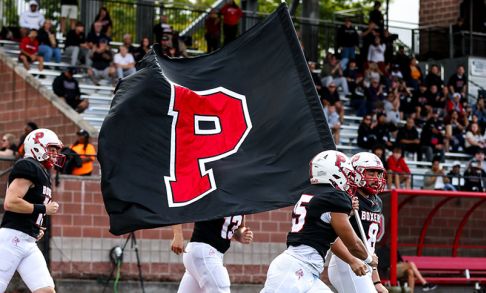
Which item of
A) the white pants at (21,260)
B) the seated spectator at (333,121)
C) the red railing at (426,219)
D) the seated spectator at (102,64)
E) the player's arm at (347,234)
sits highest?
the seated spectator at (102,64)

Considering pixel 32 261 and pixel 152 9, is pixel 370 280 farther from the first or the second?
pixel 152 9

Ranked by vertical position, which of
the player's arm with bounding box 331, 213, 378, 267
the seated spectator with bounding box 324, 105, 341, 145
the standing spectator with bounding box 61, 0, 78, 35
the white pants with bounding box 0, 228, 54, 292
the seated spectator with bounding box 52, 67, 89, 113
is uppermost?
the standing spectator with bounding box 61, 0, 78, 35

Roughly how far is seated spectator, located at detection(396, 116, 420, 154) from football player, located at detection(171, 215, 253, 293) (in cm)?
1374

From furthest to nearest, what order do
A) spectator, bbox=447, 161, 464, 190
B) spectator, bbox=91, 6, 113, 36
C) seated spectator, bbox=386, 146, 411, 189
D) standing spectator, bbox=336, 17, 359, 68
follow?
standing spectator, bbox=336, 17, 359, 68 < spectator, bbox=91, 6, 113, 36 < spectator, bbox=447, 161, 464, 190 < seated spectator, bbox=386, 146, 411, 189

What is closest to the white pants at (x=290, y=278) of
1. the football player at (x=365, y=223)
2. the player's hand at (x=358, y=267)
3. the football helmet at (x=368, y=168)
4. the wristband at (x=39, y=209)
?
the player's hand at (x=358, y=267)

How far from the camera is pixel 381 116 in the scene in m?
26.5

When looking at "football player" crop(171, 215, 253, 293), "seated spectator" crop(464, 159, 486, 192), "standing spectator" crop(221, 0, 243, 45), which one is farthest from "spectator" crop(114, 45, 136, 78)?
"football player" crop(171, 215, 253, 293)

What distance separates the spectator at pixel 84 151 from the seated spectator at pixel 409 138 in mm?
7768

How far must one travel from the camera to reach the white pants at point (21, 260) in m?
12.2

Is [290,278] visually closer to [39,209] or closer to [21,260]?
[39,209]

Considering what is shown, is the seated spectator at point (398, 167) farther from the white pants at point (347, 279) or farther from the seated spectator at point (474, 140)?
the white pants at point (347, 279)

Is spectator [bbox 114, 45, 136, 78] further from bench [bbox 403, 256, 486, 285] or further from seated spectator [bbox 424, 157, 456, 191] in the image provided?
bench [bbox 403, 256, 486, 285]

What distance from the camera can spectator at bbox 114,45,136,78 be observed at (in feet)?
81.4

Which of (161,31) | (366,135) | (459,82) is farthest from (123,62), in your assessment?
(459,82)
